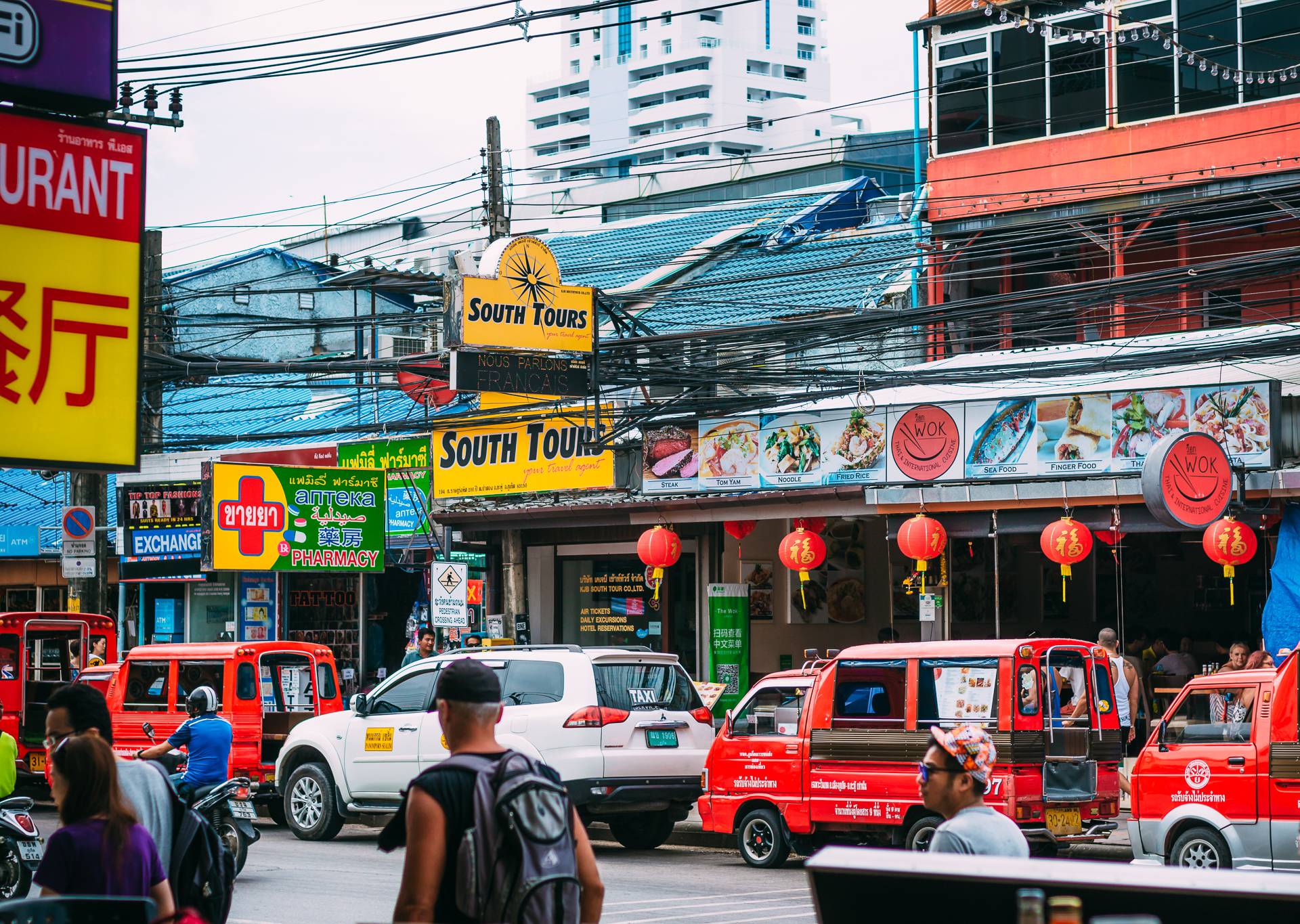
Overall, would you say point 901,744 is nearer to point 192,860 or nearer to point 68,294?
point 192,860

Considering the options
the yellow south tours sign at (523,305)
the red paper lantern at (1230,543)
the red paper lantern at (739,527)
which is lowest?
the red paper lantern at (1230,543)

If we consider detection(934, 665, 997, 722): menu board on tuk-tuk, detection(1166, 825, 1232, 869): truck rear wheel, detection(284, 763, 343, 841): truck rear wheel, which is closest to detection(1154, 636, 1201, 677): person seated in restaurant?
detection(934, 665, 997, 722): menu board on tuk-tuk

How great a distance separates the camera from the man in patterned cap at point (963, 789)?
566 centimetres

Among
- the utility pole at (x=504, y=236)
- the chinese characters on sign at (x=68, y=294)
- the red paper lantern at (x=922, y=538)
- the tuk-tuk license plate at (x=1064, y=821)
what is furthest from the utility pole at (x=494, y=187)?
the chinese characters on sign at (x=68, y=294)

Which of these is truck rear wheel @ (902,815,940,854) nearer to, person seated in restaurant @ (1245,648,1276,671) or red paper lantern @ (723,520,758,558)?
person seated in restaurant @ (1245,648,1276,671)

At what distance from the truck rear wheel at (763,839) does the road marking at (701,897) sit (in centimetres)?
114

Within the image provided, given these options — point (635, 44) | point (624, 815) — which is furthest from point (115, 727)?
point (635, 44)

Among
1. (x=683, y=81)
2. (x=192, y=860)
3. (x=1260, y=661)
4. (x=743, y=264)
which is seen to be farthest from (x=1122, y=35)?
(x=683, y=81)

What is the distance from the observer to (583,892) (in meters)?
5.34

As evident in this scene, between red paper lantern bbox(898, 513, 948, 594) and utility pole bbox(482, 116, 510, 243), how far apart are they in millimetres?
7577

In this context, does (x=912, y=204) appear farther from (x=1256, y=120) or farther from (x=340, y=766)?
(x=340, y=766)

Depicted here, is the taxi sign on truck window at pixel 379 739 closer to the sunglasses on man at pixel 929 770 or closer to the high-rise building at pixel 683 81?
the sunglasses on man at pixel 929 770

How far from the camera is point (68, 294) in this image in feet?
21.7

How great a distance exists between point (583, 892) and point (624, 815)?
12.0 m
